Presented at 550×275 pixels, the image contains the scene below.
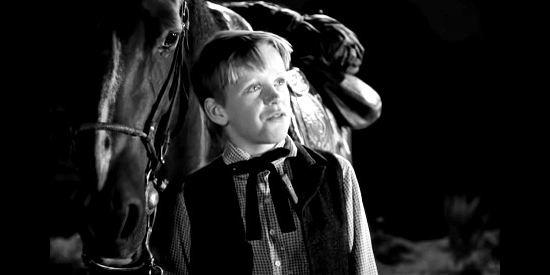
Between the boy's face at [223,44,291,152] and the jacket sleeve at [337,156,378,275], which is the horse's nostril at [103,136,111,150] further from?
the jacket sleeve at [337,156,378,275]

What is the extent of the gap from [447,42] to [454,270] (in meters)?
1.08

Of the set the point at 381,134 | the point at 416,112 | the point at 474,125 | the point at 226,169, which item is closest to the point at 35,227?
the point at 226,169

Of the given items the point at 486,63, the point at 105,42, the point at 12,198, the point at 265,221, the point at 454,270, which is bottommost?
the point at 454,270

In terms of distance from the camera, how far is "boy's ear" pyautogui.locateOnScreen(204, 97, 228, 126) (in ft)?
3.01

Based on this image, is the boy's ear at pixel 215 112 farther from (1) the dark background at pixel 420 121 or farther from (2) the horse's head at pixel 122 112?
(1) the dark background at pixel 420 121

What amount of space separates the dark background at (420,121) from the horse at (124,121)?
1581 mm

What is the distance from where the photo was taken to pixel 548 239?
6.53 ft

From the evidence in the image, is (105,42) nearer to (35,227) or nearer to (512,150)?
(35,227)

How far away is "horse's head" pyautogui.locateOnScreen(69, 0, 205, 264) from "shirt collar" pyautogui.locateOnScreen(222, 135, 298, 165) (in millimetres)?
248

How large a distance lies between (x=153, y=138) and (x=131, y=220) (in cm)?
17

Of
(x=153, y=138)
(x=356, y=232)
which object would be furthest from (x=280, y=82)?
(x=153, y=138)

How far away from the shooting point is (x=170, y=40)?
118cm

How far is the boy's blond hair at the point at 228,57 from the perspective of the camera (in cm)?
88

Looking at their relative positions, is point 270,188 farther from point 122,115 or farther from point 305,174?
point 122,115
